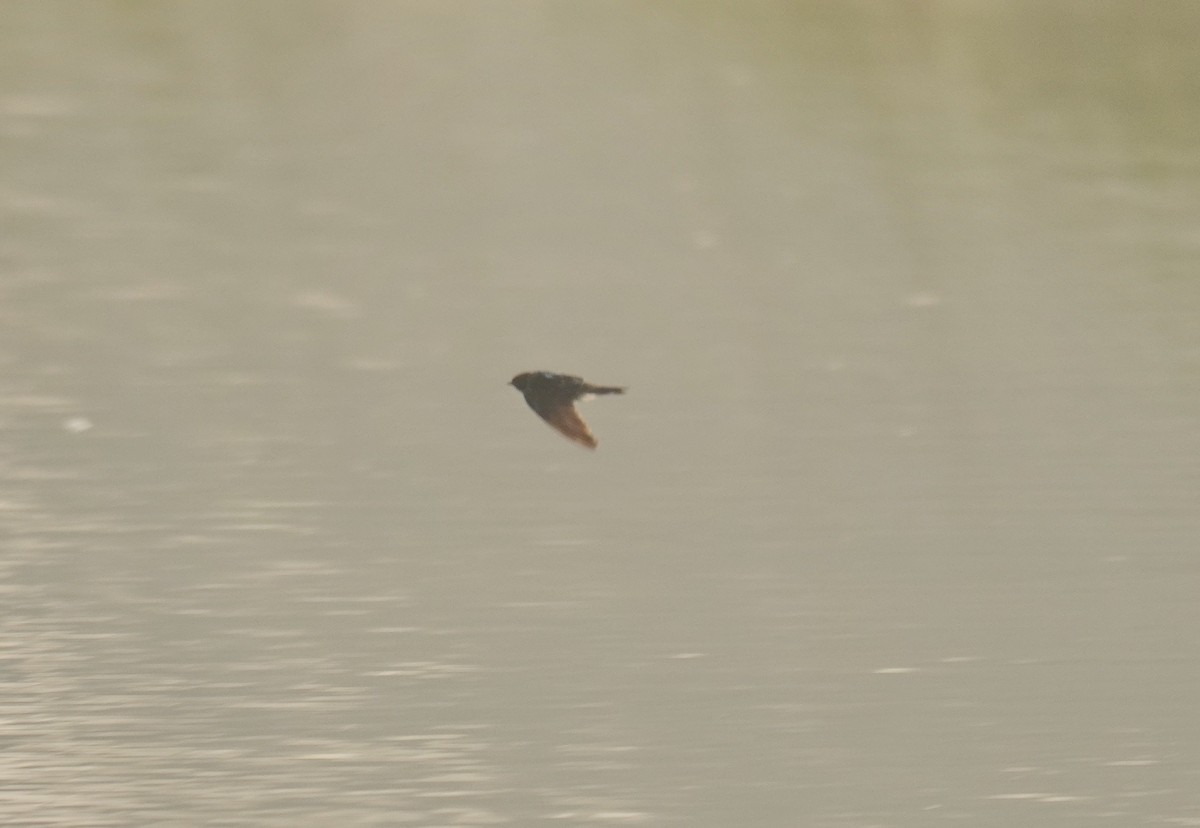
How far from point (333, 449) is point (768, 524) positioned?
2.18 metres

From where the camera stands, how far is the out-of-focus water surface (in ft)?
26.2

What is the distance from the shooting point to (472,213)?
18.3m

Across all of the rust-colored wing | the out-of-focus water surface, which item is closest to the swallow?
the rust-colored wing

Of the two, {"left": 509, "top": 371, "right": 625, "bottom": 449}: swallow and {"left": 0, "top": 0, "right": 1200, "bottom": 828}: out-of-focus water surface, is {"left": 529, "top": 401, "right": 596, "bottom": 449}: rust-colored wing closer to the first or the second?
{"left": 509, "top": 371, "right": 625, "bottom": 449}: swallow

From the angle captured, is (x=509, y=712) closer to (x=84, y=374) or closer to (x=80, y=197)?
(x=84, y=374)

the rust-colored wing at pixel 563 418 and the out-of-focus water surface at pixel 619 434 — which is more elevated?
the rust-colored wing at pixel 563 418

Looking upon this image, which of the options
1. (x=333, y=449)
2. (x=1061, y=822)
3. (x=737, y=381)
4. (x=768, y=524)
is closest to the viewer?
(x=1061, y=822)

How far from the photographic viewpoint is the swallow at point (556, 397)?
6797 mm

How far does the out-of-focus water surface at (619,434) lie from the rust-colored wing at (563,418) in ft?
3.92

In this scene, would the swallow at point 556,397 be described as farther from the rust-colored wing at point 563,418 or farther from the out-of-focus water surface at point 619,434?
the out-of-focus water surface at point 619,434

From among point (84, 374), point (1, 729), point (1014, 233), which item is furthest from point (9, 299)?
point (1, 729)

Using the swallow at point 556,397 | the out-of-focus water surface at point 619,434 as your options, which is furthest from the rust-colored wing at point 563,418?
the out-of-focus water surface at point 619,434

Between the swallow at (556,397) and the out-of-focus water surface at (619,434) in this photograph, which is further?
the out-of-focus water surface at (619,434)

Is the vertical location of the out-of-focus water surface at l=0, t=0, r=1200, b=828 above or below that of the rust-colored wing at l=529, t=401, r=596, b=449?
below
